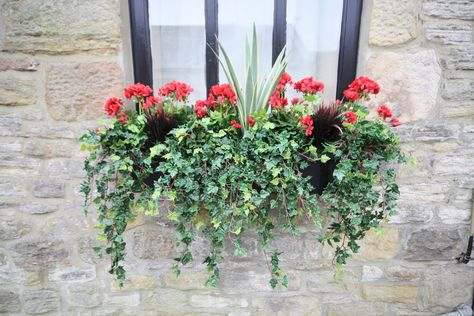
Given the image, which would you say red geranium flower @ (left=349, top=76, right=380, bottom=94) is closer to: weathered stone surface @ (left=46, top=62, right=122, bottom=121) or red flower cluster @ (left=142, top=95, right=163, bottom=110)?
red flower cluster @ (left=142, top=95, right=163, bottom=110)

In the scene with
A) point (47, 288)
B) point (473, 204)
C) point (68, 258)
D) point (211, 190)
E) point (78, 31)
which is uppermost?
point (78, 31)

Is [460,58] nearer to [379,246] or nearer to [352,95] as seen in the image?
[352,95]

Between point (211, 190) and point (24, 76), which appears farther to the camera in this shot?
point (24, 76)

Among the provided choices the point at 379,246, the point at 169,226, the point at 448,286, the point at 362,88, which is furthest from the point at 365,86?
the point at 448,286

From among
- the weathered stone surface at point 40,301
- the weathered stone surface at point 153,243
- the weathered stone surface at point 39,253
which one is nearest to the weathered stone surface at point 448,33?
the weathered stone surface at point 153,243

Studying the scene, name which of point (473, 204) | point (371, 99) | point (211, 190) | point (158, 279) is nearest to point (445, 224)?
point (473, 204)

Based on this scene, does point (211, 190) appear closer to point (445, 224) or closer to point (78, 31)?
point (78, 31)

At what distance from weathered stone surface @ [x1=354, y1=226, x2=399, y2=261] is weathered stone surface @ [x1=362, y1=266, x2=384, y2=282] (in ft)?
0.18

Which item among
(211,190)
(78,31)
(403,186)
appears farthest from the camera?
(403,186)

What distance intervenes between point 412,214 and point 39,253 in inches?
76.5

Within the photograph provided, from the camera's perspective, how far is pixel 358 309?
5.53ft

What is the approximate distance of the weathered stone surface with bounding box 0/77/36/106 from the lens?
1.43 metres

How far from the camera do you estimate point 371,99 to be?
57.9 inches

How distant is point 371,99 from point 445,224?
0.78 meters
